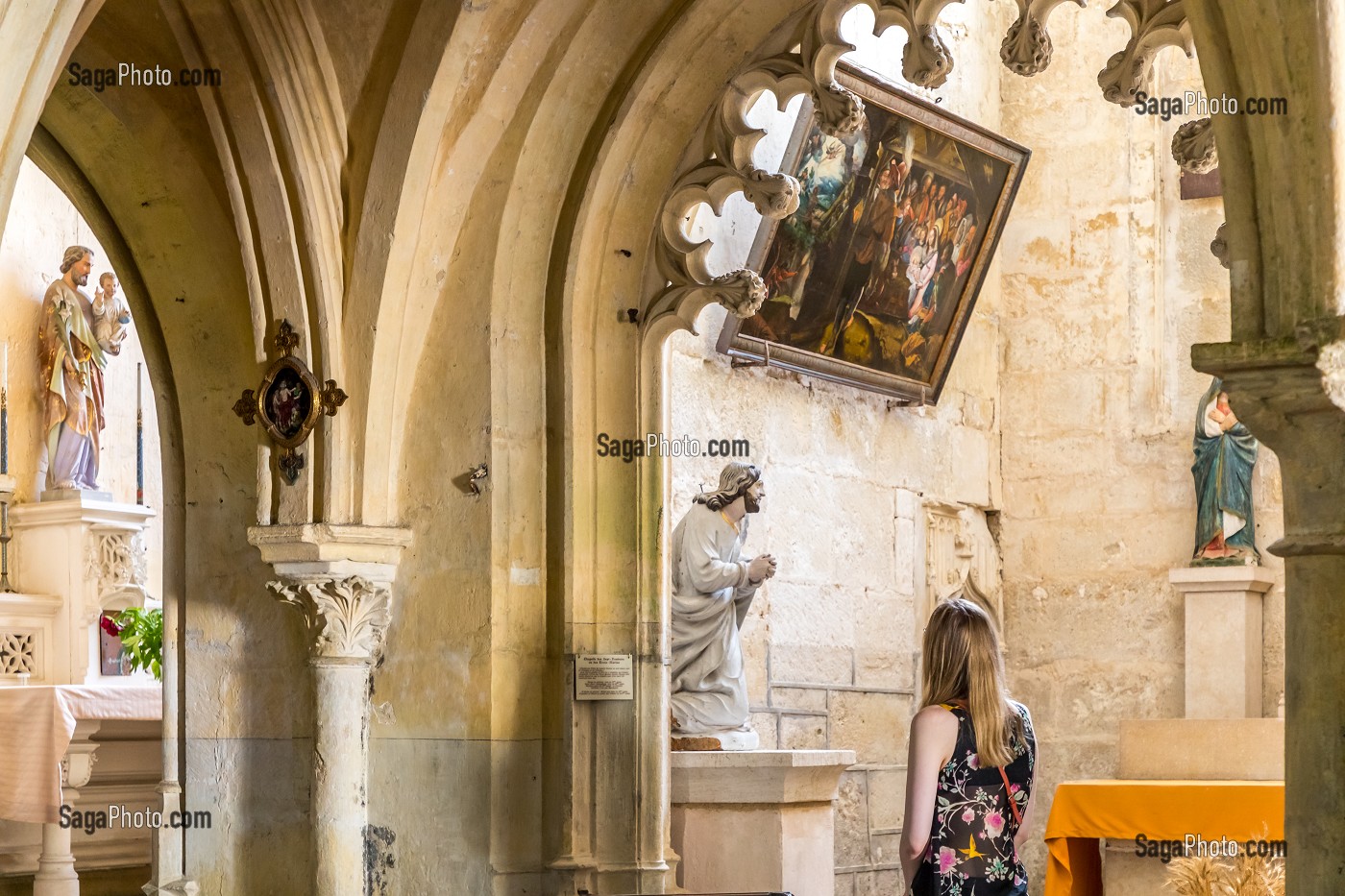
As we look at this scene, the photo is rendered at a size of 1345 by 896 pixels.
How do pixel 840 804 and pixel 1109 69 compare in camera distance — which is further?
pixel 840 804

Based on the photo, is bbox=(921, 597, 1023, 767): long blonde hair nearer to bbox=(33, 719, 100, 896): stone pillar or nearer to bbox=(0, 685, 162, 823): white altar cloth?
bbox=(0, 685, 162, 823): white altar cloth

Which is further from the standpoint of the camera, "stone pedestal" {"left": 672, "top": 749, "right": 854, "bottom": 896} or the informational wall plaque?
"stone pedestal" {"left": 672, "top": 749, "right": 854, "bottom": 896}

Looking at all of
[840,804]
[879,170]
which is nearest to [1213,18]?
[879,170]

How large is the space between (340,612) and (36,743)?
192cm

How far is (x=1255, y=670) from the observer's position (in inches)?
420

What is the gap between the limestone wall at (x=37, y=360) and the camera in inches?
380

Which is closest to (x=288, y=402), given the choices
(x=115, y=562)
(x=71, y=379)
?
(x=115, y=562)

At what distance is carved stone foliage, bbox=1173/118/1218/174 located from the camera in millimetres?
4812

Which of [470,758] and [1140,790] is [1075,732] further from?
[470,758]

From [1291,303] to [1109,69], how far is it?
174cm

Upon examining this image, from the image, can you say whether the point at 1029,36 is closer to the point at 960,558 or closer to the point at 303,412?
the point at 303,412

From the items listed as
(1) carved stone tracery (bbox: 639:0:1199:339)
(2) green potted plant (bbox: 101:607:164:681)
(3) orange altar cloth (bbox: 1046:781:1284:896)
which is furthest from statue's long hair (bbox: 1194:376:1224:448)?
(2) green potted plant (bbox: 101:607:164:681)

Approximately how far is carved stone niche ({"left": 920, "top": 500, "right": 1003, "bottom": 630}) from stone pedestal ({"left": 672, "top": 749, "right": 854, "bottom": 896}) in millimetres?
4553

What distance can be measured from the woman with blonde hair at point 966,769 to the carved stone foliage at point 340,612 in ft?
7.74
